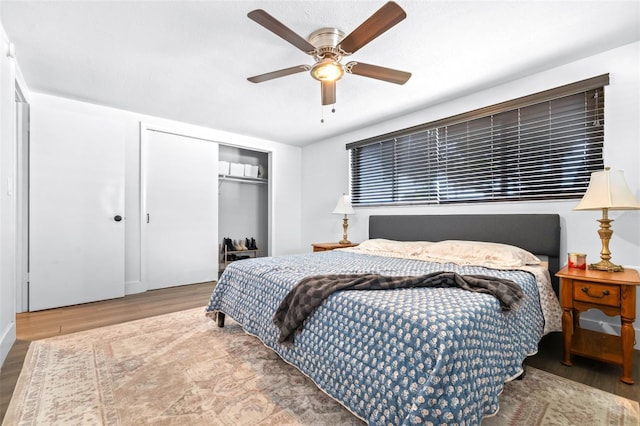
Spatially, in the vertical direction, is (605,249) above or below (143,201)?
below

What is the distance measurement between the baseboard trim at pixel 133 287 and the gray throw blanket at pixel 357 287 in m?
2.99

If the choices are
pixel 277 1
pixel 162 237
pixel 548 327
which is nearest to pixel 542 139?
pixel 548 327

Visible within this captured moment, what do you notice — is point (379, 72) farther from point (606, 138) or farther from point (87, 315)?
point (87, 315)

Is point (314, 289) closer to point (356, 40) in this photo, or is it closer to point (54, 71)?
point (356, 40)

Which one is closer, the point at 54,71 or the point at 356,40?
the point at 356,40

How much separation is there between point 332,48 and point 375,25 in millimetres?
474

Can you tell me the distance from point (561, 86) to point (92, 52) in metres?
3.99

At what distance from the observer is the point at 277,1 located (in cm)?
187

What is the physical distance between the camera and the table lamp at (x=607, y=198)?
197 cm

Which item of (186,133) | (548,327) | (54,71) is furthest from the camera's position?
(186,133)

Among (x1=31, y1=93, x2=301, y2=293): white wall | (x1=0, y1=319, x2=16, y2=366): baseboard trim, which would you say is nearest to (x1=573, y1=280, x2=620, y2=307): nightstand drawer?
(x1=0, y1=319, x2=16, y2=366): baseboard trim

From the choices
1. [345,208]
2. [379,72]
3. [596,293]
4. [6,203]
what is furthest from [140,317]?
[596,293]

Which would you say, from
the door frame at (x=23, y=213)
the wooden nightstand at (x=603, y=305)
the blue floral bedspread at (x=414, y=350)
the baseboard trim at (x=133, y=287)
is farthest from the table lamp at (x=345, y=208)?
the door frame at (x=23, y=213)

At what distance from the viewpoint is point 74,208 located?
337 centimetres
